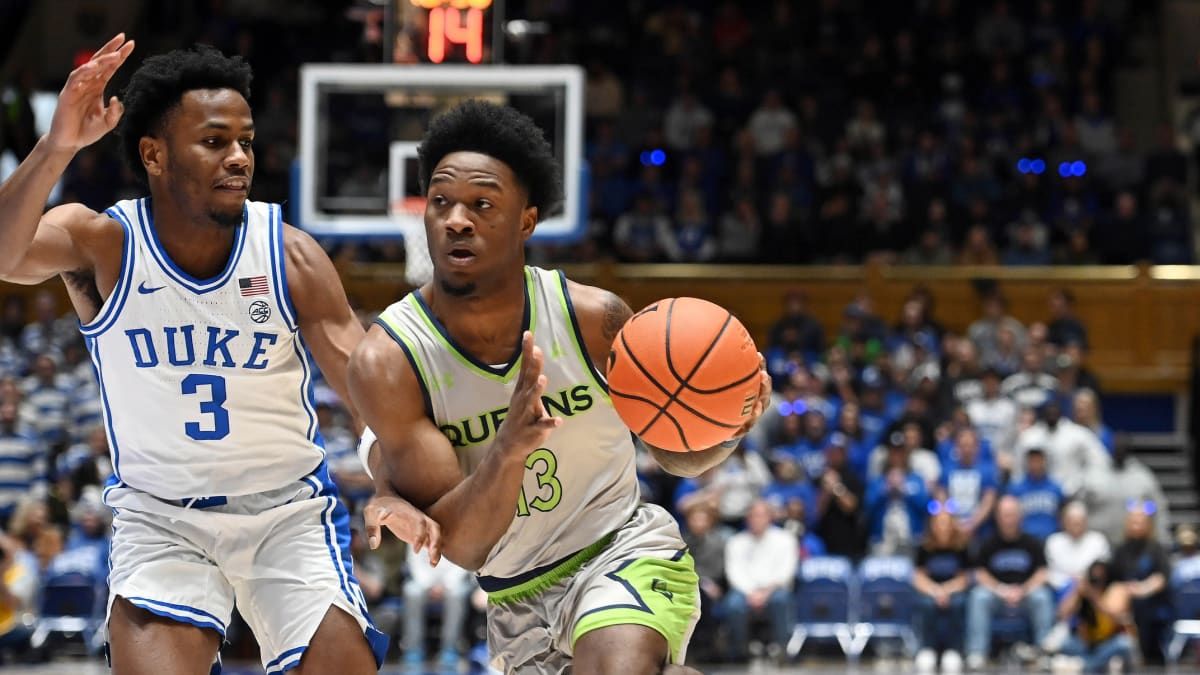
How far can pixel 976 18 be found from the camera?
2133cm

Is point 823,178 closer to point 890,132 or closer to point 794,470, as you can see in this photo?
point 890,132

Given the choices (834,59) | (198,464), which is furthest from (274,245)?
(834,59)

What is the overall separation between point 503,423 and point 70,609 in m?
9.90

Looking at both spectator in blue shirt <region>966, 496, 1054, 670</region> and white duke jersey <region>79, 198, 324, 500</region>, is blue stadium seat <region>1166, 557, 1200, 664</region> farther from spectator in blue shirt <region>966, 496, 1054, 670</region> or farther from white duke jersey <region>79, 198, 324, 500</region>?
white duke jersey <region>79, 198, 324, 500</region>

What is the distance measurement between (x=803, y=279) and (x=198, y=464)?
1402 centimetres

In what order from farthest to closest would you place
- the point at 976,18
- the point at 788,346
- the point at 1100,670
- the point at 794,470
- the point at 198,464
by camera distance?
the point at 976,18 → the point at 788,346 → the point at 794,470 → the point at 1100,670 → the point at 198,464

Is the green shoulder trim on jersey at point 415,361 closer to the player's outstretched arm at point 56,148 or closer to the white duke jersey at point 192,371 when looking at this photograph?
the white duke jersey at point 192,371

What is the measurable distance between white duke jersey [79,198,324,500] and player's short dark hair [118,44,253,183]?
11.7 inches

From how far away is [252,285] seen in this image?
16.8ft

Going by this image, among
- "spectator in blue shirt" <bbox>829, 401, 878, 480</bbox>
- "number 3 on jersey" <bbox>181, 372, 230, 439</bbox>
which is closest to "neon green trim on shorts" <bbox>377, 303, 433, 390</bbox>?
"number 3 on jersey" <bbox>181, 372, 230, 439</bbox>

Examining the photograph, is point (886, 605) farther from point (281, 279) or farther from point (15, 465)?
point (281, 279)

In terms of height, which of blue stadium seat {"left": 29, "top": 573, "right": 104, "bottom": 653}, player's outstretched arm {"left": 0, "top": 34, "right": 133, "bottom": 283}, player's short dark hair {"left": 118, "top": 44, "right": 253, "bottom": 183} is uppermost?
player's short dark hair {"left": 118, "top": 44, "right": 253, "bottom": 183}

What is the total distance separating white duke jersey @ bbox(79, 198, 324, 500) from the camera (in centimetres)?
503

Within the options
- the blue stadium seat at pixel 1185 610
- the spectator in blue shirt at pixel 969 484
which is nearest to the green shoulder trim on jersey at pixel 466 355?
the spectator in blue shirt at pixel 969 484
